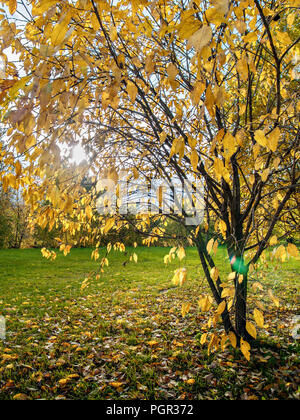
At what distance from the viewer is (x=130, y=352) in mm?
3283

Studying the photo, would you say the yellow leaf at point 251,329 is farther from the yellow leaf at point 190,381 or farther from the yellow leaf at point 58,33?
the yellow leaf at point 190,381

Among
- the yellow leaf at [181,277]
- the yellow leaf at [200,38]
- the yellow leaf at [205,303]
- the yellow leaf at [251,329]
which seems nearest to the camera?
the yellow leaf at [200,38]

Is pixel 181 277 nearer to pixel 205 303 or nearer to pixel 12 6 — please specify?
pixel 205 303

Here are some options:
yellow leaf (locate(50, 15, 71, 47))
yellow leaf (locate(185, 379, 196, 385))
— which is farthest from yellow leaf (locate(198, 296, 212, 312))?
yellow leaf (locate(185, 379, 196, 385))

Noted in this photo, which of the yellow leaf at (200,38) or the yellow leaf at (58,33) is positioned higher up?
the yellow leaf at (58,33)

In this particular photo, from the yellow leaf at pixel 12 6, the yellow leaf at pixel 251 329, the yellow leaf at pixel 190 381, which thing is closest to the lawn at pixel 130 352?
the yellow leaf at pixel 190 381

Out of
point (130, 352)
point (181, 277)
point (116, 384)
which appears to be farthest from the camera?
point (130, 352)

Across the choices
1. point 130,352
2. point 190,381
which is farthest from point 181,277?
point 130,352

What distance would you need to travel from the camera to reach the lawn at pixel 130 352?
254 cm

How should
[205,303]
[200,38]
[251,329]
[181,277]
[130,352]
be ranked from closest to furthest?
[200,38] < [251,329] < [205,303] < [181,277] < [130,352]

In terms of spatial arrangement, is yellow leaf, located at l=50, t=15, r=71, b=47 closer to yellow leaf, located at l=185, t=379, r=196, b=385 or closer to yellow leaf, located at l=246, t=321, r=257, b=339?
yellow leaf, located at l=246, t=321, r=257, b=339
